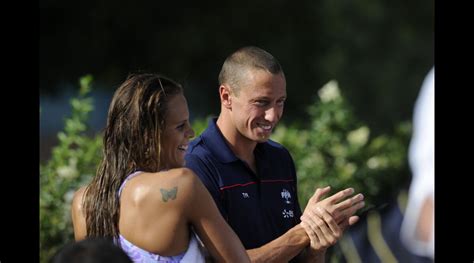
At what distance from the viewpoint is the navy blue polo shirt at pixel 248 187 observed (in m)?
3.10

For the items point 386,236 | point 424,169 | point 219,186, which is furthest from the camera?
point 424,169

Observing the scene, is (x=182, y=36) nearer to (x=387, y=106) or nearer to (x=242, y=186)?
(x=387, y=106)

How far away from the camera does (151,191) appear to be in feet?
8.07

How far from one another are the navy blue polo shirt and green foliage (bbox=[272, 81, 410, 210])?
90.9 inches

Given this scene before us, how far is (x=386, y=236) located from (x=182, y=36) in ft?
8.01

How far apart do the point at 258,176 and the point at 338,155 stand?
110 inches

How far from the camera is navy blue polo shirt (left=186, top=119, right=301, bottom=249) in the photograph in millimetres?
3102

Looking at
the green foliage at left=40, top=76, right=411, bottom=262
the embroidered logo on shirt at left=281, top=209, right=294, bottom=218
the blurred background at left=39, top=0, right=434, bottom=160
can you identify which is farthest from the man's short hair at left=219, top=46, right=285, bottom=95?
the blurred background at left=39, top=0, right=434, bottom=160

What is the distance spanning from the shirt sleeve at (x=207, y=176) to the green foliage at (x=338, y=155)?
8.46ft

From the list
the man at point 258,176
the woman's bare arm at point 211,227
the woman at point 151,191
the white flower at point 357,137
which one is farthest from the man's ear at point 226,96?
the white flower at point 357,137

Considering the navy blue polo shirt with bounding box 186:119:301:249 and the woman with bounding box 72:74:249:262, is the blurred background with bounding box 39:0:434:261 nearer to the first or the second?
the navy blue polo shirt with bounding box 186:119:301:249

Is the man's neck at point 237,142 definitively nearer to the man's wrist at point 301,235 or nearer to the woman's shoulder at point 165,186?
the man's wrist at point 301,235

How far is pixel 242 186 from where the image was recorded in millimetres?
3180
